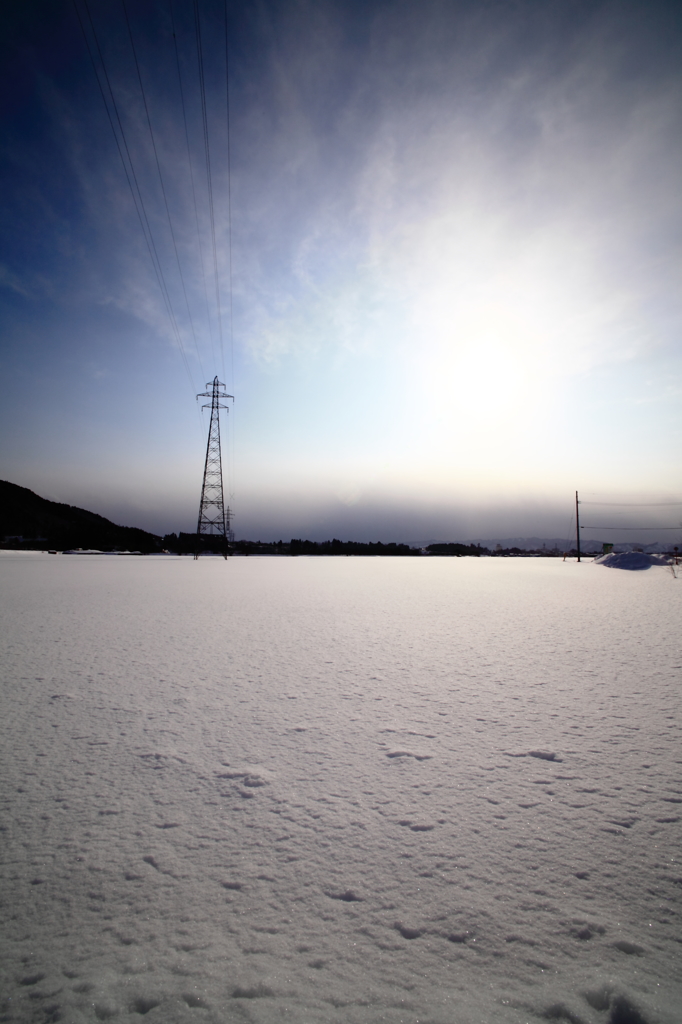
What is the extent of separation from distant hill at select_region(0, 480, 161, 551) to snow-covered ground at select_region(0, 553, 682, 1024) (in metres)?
57.1

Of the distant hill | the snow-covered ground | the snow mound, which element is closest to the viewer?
the snow-covered ground

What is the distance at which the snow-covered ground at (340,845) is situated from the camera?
140cm

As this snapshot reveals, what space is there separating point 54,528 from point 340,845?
11956cm

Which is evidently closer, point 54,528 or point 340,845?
point 340,845

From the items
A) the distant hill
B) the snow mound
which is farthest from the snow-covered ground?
the distant hill

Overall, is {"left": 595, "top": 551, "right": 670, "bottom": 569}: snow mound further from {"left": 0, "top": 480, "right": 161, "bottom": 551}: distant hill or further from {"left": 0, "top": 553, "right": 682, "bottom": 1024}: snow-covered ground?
{"left": 0, "top": 480, "right": 161, "bottom": 551}: distant hill

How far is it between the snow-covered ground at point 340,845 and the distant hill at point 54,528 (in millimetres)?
57127

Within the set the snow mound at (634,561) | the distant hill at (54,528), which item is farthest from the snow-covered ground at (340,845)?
the distant hill at (54,528)

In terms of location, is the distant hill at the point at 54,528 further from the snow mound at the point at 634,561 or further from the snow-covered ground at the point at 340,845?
the snow-covered ground at the point at 340,845

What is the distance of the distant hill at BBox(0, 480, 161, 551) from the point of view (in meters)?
56.5

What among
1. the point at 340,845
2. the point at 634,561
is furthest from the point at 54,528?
the point at 340,845

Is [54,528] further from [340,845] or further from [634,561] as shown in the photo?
[340,845]

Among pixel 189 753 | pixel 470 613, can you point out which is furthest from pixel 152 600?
pixel 189 753

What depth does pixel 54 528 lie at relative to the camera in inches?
3991
